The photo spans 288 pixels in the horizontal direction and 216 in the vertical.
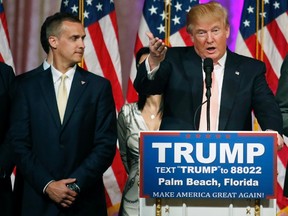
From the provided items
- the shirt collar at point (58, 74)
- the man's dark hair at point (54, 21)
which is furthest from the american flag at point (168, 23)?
the shirt collar at point (58, 74)

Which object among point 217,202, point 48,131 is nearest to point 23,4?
point 48,131

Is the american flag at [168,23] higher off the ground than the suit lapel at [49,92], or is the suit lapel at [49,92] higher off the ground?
the american flag at [168,23]

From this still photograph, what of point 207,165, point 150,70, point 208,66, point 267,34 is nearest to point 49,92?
point 150,70

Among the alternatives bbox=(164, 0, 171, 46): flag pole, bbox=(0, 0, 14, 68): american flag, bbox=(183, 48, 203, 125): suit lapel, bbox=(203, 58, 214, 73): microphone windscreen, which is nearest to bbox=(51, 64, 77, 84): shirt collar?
bbox=(183, 48, 203, 125): suit lapel

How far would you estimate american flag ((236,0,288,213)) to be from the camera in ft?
17.8

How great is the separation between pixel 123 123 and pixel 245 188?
5.97 ft

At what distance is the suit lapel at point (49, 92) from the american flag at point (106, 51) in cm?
197

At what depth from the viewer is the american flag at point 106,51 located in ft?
17.9

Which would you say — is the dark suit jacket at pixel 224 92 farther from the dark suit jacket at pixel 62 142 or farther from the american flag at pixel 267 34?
the american flag at pixel 267 34

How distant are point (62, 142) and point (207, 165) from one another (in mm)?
1132

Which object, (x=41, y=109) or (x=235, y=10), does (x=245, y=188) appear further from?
(x=235, y=10)

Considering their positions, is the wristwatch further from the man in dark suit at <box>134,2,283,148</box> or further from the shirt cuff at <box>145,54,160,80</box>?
the shirt cuff at <box>145,54,160,80</box>

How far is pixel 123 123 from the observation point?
4098mm

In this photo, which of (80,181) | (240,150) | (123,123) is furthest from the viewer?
(123,123)
